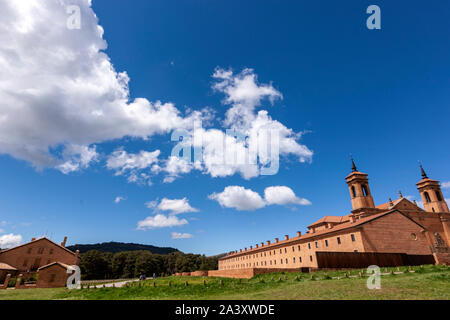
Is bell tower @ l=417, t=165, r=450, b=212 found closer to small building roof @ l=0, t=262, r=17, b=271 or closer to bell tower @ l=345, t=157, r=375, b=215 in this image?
bell tower @ l=345, t=157, r=375, b=215

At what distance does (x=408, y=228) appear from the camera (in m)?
37.5

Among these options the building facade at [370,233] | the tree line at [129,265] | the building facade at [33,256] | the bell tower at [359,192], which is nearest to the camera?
the building facade at [370,233]

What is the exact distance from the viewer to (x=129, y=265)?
78688mm

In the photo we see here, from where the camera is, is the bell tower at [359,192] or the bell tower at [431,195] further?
the bell tower at [431,195]

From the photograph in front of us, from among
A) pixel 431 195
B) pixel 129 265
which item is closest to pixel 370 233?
pixel 431 195

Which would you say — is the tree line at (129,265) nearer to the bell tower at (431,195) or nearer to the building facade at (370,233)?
the building facade at (370,233)

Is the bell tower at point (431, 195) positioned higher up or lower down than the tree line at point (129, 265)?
higher up

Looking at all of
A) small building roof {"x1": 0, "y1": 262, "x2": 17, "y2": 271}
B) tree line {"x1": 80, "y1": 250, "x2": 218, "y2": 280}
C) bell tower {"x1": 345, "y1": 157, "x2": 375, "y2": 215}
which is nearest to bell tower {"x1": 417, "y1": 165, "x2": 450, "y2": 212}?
bell tower {"x1": 345, "y1": 157, "x2": 375, "y2": 215}

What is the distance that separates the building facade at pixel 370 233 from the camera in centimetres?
3478

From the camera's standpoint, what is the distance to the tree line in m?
64.9

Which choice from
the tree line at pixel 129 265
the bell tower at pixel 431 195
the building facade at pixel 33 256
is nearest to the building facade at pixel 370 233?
the bell tower at pixel 431 195
